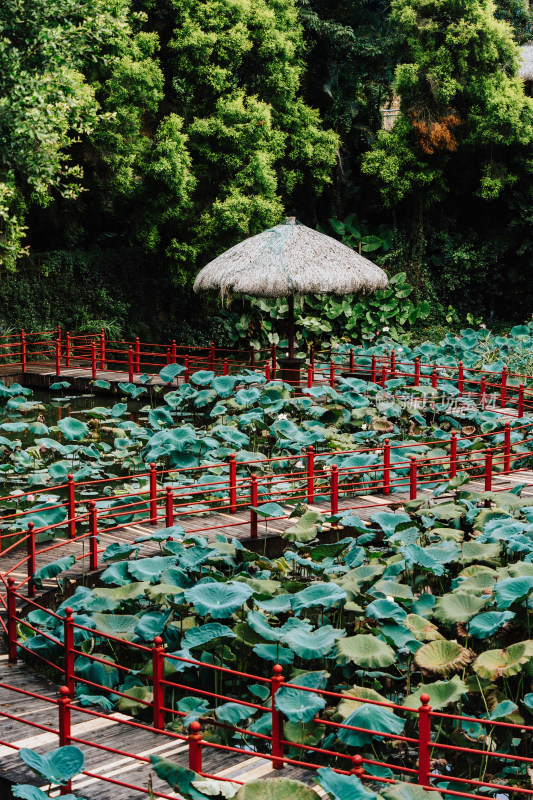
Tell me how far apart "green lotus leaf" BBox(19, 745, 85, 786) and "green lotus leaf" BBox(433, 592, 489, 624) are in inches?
124

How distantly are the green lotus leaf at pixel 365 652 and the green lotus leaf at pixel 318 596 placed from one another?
433 millimetres

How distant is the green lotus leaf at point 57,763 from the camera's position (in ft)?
15.4

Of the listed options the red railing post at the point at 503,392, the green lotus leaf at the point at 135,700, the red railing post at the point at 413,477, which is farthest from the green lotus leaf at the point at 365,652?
the red railing post at the point at 503,392

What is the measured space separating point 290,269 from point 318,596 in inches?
409

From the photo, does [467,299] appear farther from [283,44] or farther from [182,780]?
[182,780]

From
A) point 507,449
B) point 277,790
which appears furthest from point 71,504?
point 507,449

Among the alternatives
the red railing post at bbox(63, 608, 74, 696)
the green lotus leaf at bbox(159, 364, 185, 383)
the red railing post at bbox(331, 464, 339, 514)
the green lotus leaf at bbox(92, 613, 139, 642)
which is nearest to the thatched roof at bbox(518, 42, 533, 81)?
the green lotus leaf at bbox(159, 364, 185, 383)

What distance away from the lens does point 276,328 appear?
951 inches

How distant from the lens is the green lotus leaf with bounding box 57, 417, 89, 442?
13.4 m

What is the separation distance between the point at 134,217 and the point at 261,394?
25.4ft

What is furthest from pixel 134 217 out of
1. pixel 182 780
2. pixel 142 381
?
pixel 182 780

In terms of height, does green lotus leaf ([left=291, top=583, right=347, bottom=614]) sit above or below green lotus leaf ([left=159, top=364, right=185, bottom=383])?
below

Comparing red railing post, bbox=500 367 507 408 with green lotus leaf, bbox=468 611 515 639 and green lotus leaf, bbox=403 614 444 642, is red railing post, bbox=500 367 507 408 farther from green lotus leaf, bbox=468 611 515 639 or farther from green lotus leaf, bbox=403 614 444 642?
green lotus leaf, bbox=468 611 515 639

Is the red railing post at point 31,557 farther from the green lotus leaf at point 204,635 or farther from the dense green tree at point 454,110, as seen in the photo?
the dense green tree at point 454,110
